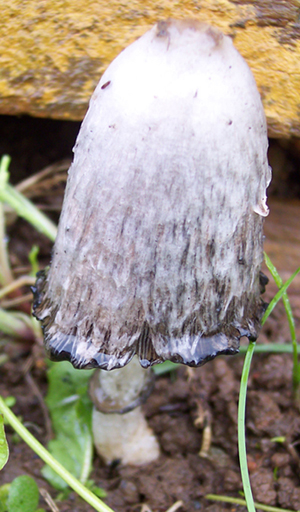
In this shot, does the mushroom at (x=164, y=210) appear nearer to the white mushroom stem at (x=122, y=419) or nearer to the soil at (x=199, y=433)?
the white mushroom stem at (x=122, y=419)

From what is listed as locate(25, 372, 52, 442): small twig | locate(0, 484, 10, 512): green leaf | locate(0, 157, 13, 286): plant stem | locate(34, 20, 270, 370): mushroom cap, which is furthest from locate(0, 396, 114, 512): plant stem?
locate(0, 157, 13, 286): plant stem

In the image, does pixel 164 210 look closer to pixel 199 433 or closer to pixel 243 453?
pixel 243 453

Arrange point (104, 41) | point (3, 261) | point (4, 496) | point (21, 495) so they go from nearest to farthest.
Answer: point (21, 495)
point (4, 496)
point (104, 41)
point (3, 261)

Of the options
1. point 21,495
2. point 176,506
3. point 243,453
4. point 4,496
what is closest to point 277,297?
point 243,453

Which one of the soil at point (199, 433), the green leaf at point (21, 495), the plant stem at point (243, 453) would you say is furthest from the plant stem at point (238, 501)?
the green leaf at point (21, 495)

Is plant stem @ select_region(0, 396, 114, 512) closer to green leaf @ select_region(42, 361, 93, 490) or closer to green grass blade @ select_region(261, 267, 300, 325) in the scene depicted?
green leaf @ select_region(42, 361, 93, 490)

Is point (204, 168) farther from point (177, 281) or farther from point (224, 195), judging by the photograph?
point (177, 281)
